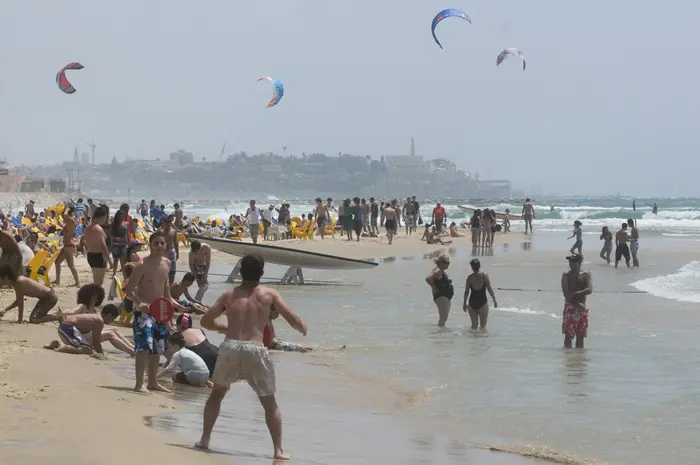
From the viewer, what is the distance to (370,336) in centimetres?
1157

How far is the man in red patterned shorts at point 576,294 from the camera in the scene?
9992mm

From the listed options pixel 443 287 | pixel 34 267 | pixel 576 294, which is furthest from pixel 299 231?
pixel 576 294

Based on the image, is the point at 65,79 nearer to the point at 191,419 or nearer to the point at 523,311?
the point at 523,311

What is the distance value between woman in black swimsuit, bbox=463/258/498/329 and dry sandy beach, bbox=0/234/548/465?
4.08 m

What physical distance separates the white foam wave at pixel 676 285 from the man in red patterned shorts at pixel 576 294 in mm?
6188

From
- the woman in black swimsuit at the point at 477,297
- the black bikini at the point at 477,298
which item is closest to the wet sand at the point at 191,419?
the woman in black swimsuit at the point at 477,297

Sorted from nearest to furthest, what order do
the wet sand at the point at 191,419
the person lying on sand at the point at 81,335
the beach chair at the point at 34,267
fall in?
the wet sand at the point at 191,419
the person lying on sand at the point at 81,335
the beach chair at the point at 34,267

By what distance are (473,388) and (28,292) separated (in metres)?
4.45

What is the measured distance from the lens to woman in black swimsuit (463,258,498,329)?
36.6 feet

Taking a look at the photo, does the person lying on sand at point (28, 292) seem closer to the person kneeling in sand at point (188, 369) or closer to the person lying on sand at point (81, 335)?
the person lying on sand at point (81, 335)

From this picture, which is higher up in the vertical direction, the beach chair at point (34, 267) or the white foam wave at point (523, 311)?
the beach chair at point (34, 267)

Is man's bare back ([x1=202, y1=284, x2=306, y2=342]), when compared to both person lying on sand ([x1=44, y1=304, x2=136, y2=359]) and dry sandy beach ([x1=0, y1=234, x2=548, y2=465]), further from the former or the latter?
person lying on sand ([x1=44, y1=304, x2=136, y2=359])

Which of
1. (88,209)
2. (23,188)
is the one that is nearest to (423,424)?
(88,209)

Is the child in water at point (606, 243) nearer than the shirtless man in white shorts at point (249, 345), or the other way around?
the shirtless man in white shorts at point (249, 345)
